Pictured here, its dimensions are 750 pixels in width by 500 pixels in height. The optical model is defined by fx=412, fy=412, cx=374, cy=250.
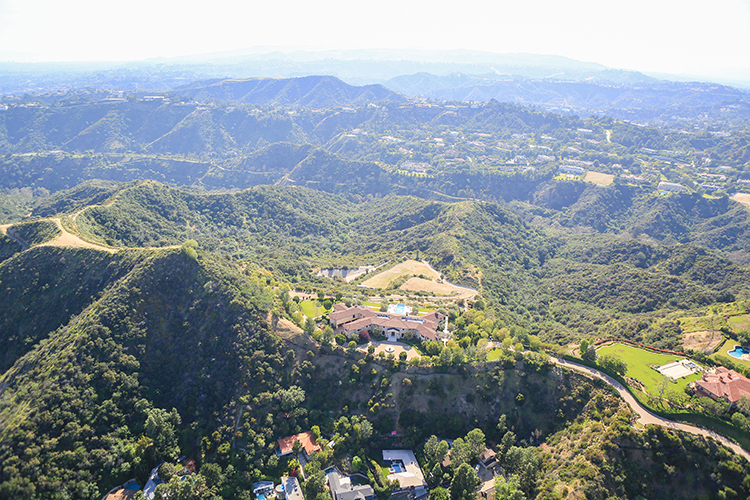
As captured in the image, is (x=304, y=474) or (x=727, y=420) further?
(x=304, y=474)

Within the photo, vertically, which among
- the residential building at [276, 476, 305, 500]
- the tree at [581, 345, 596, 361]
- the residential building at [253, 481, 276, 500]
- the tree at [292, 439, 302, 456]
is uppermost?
the tree at [581, 345, 596, 361]

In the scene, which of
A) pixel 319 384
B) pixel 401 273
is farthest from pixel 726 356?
pixel 401 273

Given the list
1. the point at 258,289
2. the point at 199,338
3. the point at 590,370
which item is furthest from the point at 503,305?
the point at 199,338

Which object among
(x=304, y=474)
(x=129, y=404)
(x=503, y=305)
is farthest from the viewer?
(x=503, y=305)

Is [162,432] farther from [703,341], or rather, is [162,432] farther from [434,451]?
[703,341]

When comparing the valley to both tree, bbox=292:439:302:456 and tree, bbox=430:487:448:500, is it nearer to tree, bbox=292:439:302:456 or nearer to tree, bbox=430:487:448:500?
tree, bbox=430:487:448:500

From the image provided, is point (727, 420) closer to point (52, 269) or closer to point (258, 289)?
point (258, 289)

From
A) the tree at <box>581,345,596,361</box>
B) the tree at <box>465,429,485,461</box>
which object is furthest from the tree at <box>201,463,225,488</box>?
the tree at <box>581,345,596,361</box>
